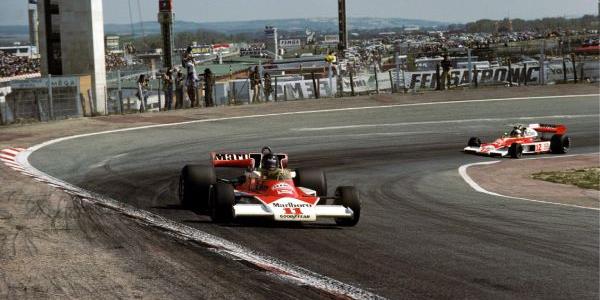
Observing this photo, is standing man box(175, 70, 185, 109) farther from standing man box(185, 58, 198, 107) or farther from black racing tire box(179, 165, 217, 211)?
black racing tire box(179, 165, 217, 211)

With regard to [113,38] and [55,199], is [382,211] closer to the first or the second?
[55,199]

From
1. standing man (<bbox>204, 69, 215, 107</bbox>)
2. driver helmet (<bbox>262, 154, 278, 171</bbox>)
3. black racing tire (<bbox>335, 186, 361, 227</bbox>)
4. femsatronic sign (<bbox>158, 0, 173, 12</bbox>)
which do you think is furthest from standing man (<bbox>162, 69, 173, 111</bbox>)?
femsatronic sign (<bbox>158, 0, 173, 12</bbox>)

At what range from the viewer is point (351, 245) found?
880 centimetres

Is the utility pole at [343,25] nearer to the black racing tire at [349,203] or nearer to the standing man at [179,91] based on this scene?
the standing man at [179,91]

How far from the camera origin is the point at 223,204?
9898 millimetres

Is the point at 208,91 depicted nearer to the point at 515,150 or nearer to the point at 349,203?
the point at 515,150

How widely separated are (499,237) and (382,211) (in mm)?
2398

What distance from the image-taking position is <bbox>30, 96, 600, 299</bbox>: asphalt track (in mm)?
7406

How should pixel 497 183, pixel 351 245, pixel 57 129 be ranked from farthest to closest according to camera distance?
pixel 57 129
pixel 497 183
pixel 351 245

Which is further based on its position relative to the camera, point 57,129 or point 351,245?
point 57,129

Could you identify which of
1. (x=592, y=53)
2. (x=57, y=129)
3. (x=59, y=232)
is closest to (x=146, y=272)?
(x=59, y=232)

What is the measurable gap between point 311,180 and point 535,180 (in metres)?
6.36

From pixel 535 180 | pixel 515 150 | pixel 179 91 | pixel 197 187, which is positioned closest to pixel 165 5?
pixel 179 91

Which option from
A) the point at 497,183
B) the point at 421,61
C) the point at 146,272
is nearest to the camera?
the point at 146,272
